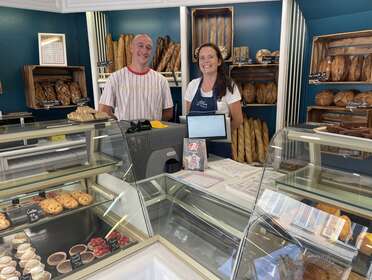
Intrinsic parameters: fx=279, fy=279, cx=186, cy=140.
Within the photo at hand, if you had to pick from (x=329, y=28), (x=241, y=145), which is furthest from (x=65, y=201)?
(x=329, y=28)

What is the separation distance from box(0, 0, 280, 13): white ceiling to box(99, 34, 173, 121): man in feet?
2.91

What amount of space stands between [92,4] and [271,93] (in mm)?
2162

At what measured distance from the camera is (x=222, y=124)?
1.78 meters

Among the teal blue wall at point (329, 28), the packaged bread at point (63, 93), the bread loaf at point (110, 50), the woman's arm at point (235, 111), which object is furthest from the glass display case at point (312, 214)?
the packaged bread at point (63, 93)

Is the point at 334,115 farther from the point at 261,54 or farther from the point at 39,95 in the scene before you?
the point at 39,95

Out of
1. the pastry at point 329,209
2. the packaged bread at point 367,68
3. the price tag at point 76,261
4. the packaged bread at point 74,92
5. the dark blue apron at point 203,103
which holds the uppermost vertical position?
the packaged bread at point 367,68

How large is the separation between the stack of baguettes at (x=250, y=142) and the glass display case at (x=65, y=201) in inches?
64.2

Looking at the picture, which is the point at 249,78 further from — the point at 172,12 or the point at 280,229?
the point at 280,229

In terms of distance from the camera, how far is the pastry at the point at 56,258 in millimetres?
1075

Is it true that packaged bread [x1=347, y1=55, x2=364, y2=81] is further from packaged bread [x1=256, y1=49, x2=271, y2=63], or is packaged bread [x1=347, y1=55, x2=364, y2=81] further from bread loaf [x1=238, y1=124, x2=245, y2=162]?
bread loaf [x1=238, y1=124, x2=245, y2=162]

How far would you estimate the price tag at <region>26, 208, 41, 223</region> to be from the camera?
4.02 feet

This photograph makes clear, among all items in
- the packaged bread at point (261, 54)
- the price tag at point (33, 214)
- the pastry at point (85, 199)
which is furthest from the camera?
the packaged bread at point (261, 54)

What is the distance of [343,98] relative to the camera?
2410 mm

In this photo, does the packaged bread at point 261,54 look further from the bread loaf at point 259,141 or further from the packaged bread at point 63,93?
the packaged bread at point 63,93
